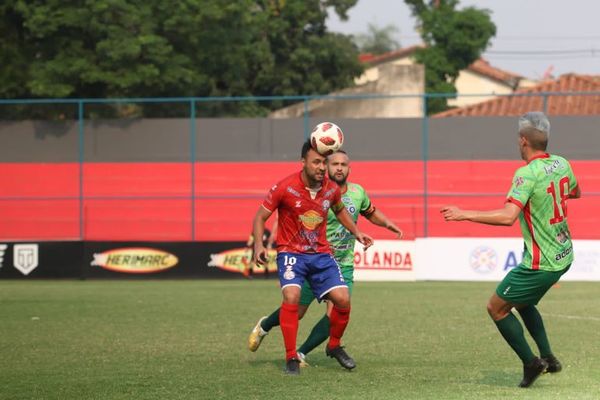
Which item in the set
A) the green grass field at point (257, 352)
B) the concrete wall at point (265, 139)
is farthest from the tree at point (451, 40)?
the green grass field at point (257, 352)

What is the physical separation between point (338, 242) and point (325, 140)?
1440mm

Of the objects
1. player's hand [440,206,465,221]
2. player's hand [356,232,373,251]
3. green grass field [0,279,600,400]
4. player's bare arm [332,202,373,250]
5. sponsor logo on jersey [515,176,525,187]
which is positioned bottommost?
green grass field [0,279,600,400]

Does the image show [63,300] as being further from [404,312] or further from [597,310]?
[597,310]

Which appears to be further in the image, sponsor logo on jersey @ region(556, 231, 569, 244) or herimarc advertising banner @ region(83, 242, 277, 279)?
herimarc advertising banner @ region(83, 242, 277, 279)

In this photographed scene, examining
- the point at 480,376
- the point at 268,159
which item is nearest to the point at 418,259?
the point at 268,159

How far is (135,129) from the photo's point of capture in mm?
33469

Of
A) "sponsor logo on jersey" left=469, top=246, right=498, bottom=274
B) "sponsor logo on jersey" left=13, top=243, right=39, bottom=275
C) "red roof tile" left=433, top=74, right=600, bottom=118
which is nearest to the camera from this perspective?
"sponsor logo on jersey" left=469, top=246, right=498, bottom=274

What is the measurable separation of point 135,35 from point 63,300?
55.0 feet

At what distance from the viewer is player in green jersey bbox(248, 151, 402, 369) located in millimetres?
9977

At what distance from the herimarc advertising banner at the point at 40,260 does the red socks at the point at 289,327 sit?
648 inches

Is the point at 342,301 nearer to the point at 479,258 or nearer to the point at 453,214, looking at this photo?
the point at 453,214

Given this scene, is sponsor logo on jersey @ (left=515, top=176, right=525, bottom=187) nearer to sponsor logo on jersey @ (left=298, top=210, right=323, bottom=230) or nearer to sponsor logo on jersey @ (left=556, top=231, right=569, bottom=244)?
sponsor logo on jersey @ (left=556, top=231, right=569, bottom=244)

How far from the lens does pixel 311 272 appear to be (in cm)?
938

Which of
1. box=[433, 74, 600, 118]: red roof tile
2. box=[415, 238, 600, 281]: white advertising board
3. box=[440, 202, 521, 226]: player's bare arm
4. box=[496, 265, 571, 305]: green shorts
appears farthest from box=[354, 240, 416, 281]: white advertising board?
box=[440, 202, 521, 226]: player's bare arm
